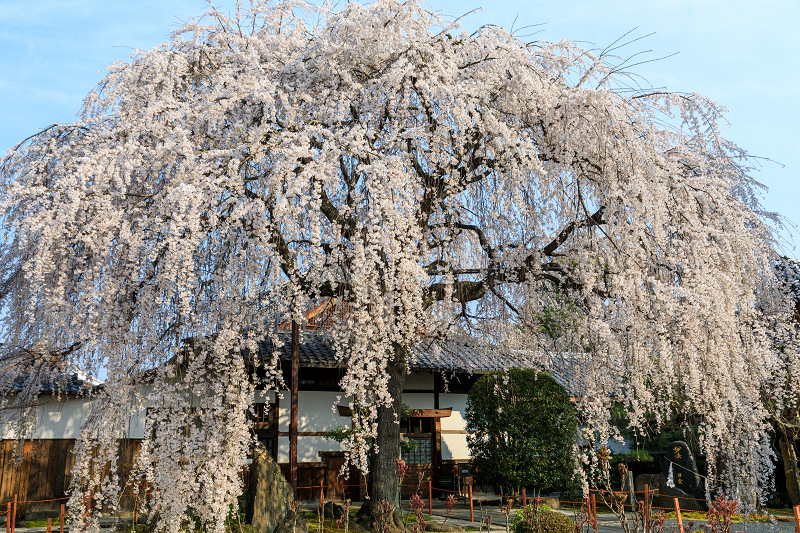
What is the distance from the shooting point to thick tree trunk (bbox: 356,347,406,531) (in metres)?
9.67

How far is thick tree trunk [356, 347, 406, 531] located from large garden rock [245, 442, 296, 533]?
4.31ft

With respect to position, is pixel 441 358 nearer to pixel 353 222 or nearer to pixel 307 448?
pixel 307 448

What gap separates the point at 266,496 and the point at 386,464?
6.72ft

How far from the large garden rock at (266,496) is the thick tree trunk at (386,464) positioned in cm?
131

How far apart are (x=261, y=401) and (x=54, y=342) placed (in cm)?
780

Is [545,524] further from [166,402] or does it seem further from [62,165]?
[62,165]

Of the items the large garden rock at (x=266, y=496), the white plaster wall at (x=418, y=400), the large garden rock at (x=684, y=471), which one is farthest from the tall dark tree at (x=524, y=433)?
the large garden rock at (x=266, y=496)

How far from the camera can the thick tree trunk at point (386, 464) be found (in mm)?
9672

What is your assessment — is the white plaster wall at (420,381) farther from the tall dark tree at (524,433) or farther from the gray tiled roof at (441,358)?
the tall dark tree at (524,433)

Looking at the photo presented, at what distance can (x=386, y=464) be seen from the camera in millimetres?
9789

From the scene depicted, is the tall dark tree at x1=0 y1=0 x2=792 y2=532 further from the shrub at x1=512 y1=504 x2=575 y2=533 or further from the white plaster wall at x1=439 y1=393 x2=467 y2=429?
the white plaster wall at x1=439 y1=393 x2=467 y2=429

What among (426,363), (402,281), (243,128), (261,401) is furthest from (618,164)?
(261,401)

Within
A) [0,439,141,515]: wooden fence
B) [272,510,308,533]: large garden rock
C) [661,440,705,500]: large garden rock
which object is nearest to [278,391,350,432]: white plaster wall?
[0,439,141,515]: wooden fence

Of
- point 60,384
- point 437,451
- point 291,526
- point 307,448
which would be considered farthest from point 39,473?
point 437,451
